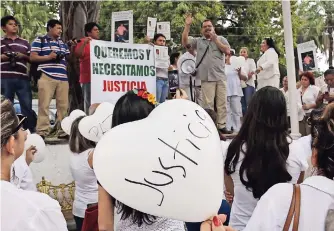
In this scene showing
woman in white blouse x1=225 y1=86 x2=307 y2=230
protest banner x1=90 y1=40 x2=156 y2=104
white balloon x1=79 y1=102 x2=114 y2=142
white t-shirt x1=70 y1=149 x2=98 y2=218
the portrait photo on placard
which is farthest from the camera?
the portrait photo on placard

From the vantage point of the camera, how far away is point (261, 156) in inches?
93.6

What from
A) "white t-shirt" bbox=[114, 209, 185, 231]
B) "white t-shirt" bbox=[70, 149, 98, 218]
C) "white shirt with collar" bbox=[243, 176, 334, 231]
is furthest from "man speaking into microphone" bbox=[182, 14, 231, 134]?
"white shirt with collar" bbox=[243, 176, 334, 231]

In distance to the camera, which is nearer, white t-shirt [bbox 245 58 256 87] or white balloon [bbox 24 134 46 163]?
white balloon [bbox 24 134 46 163]

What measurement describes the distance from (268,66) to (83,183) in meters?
5.09

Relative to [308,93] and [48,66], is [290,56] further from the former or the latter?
[48,66]

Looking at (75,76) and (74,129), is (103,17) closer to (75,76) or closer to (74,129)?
(75,76)

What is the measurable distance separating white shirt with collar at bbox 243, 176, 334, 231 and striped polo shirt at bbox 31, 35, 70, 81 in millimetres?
4679

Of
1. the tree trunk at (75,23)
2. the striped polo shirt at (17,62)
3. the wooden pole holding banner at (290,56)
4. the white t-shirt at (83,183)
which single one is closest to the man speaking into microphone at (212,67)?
the wooden pole holding banner at (290,56)

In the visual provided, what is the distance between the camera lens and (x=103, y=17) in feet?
69.2

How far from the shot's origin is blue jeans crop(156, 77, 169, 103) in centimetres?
704

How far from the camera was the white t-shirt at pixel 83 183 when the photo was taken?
10.8 ft

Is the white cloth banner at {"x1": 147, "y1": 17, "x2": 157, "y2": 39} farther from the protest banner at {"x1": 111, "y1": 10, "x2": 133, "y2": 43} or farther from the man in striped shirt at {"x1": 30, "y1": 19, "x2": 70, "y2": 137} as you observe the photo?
the man in striped shirt at {"x1": 30, "y1": 19, "x2": 70, "y2": 137}

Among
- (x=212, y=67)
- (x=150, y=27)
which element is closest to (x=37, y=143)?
(x=212, y=67)

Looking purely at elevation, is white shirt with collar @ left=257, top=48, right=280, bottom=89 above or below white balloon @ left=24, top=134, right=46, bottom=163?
above
